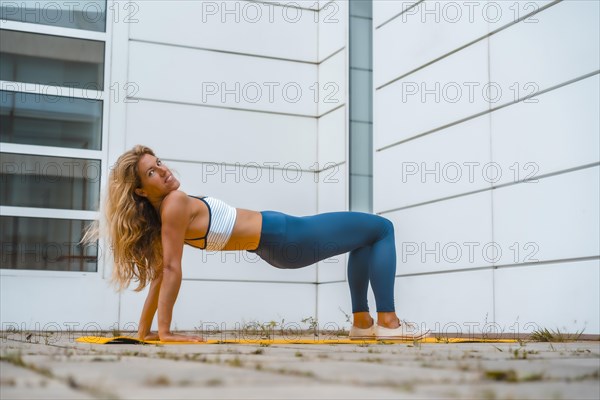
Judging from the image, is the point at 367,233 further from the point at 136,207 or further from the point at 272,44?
the point at 272,44

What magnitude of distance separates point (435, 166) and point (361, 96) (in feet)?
3.76

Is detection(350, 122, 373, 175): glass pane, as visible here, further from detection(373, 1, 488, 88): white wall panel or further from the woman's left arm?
the woman's left arm

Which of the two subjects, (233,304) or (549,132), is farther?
(233,304)

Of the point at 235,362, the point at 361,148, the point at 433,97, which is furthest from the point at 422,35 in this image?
the point at 235,362

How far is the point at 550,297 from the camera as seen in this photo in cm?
427

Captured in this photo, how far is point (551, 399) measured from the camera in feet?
4.78

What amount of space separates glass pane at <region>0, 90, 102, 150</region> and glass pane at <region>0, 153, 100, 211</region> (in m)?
0.13

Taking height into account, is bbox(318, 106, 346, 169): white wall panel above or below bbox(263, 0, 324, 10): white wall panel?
below

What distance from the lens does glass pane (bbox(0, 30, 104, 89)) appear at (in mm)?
5871

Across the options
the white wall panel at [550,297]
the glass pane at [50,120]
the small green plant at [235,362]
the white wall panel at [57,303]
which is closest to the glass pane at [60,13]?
the glass pane at [50,120]

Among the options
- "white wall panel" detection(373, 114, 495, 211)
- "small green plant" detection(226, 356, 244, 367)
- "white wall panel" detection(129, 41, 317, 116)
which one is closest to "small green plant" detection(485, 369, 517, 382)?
"small green plant" detection(226, 356, 244, 367)

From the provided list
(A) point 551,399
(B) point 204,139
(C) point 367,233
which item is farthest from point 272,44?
(A) point 551,399

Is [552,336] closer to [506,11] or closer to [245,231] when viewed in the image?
[245,231]

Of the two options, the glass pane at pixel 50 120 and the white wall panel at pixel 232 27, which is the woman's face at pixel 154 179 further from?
the white wall panel at pixel 232 27
